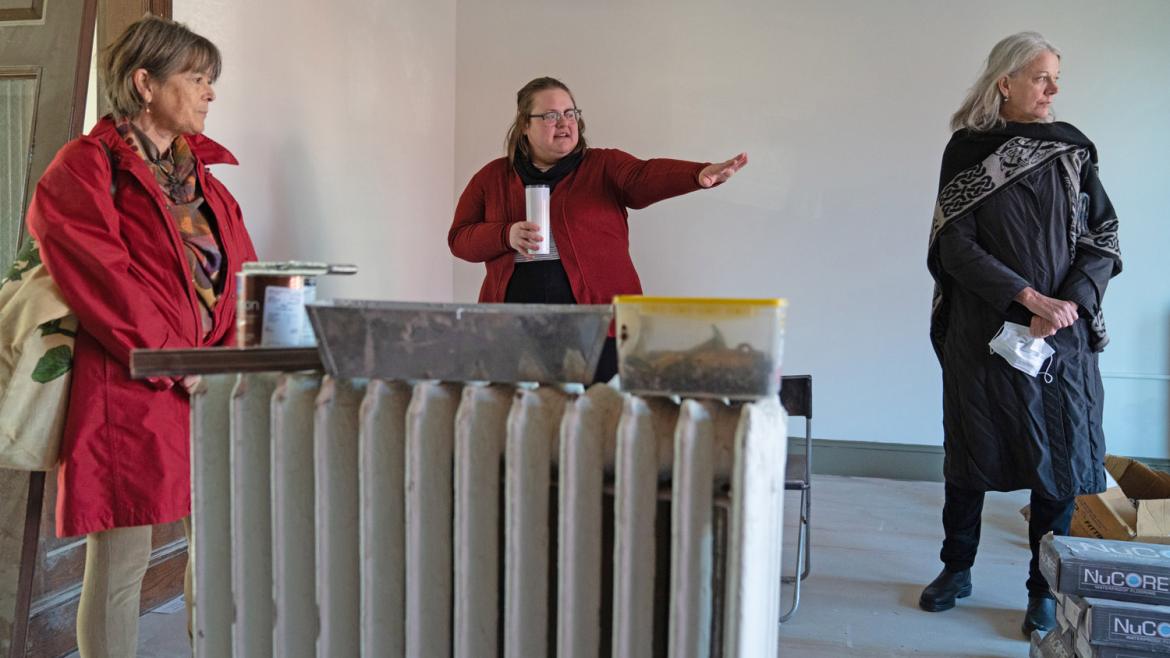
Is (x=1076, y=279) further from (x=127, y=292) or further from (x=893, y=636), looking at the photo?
(x=127, y=292)

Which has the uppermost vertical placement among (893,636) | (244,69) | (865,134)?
(865,134)

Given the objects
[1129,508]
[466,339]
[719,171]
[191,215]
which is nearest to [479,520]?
[466,339]

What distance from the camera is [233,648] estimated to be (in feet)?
4.47

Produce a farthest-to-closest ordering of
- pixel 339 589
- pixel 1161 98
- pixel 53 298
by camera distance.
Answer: pixel 1161 98 → pixel 53 298 → pixel 339 589

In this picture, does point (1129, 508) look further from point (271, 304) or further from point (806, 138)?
point (271, 304)

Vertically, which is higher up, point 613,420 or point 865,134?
point 865,134

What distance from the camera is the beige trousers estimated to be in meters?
1.73

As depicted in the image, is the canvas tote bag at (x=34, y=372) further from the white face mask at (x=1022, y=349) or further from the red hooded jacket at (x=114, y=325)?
the white face mask at (x=1022, y=349)

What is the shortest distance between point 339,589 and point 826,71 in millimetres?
3601

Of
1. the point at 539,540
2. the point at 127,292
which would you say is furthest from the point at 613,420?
the point at 127,292

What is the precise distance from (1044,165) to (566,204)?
50.6 inches

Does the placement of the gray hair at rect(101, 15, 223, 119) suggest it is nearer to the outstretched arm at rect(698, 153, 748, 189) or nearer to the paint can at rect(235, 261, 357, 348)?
the paint can at rect(235, 261, 357, 348)

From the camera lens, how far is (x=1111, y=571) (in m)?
1.96

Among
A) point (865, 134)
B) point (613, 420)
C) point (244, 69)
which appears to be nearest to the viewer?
point (613, 420)
